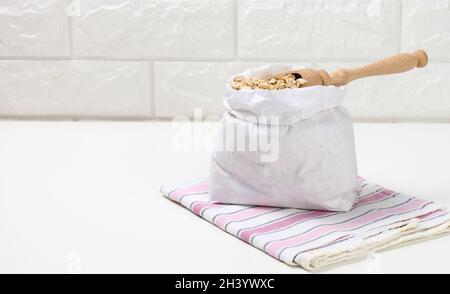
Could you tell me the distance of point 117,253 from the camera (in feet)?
2.89

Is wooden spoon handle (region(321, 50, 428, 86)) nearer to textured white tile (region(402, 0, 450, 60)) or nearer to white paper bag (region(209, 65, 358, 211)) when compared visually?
white paper bag (region(209, 65, 358, 211))

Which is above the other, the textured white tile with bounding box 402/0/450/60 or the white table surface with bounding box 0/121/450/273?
the textured white tile with bounding box 402/0/450/60

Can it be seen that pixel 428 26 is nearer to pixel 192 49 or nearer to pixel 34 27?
pixel 192 49

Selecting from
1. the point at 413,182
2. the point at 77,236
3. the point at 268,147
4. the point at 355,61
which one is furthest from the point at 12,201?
the point at 355,61

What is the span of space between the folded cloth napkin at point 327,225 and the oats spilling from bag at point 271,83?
0.15m

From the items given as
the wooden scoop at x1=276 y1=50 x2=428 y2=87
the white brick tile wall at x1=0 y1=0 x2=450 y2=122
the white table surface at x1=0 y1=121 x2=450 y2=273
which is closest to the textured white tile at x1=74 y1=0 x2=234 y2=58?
the white brick tile wall at x1=0 y1=0 x2=450 y2=122

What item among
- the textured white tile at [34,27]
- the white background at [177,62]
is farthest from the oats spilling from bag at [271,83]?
the textured white tile at [34,27]

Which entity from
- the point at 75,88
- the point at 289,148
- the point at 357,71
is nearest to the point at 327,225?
the point at 289,148

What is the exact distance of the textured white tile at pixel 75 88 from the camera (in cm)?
162

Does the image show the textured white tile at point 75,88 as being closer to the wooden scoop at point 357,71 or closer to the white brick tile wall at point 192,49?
the white brick tile wall at point 192,49

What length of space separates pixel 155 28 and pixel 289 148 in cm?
69

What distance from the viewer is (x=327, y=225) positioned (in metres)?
0.94

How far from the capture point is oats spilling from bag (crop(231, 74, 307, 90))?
1.01m
